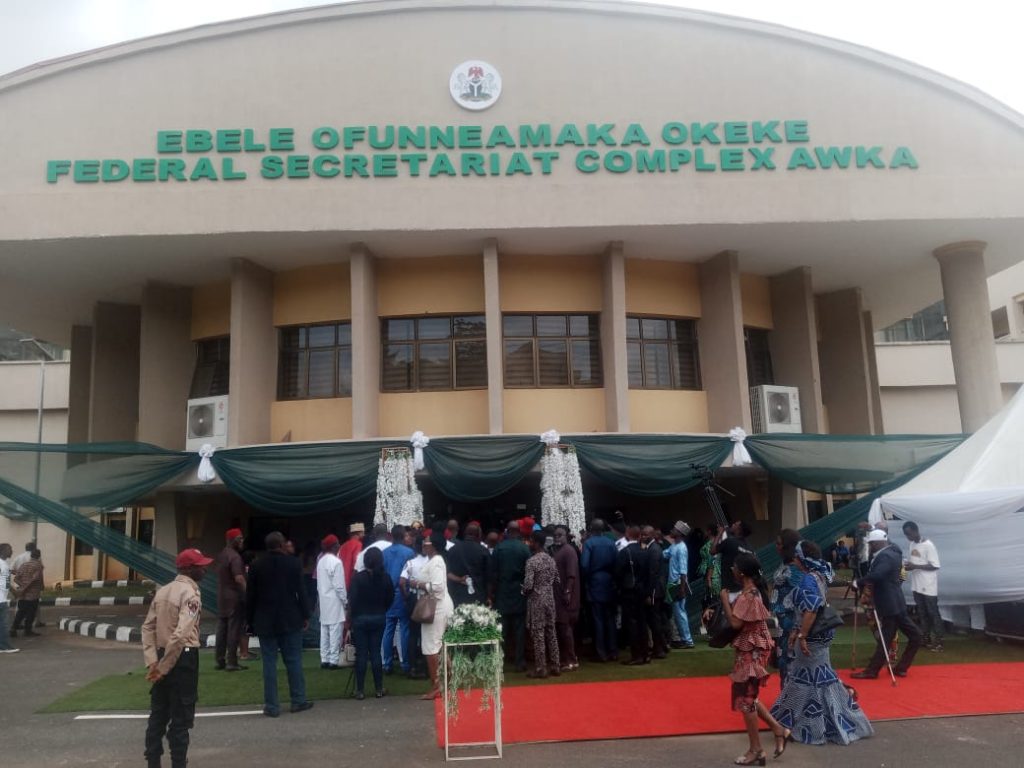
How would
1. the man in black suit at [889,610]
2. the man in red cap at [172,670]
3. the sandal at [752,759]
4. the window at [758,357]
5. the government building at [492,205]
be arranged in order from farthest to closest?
the window at [758,357] → the government building at [492,205] → the man in black suit at [889,610] → the sandal at [752,759] → the man in red cap at [172,670]

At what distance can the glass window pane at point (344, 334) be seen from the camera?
15734 mm

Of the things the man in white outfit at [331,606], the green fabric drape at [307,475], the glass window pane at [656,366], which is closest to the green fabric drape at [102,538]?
the green fabric drape at [307,475]

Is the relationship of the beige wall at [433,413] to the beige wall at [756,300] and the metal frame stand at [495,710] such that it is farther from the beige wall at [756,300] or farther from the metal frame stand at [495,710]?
the metal frame stand at [495,710]

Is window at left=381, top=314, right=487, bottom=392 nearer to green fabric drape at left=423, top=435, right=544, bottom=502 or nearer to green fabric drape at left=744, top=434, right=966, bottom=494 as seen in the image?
green fabric drape at left=423, top=435, right=544, bottom=502

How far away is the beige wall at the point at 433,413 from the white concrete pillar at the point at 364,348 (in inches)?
8.8

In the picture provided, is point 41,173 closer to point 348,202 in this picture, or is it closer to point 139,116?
point 139,116

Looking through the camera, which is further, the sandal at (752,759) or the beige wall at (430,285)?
the beige wall at (430,285)

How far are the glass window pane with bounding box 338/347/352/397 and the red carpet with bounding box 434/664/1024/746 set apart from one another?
311 inches

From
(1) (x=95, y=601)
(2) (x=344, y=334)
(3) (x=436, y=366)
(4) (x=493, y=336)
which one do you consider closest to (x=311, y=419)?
(2) (x=344, y=334)

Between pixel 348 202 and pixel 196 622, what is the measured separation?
9.29 meters

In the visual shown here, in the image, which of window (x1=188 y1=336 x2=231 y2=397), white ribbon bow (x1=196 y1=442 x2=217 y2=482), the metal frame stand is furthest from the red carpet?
window (x1=188 y1=336 x2=231 y2=397)

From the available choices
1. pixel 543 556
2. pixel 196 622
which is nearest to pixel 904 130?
pixel 543 556

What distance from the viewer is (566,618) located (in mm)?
9492

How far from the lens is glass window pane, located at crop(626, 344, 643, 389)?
15.7 meters
